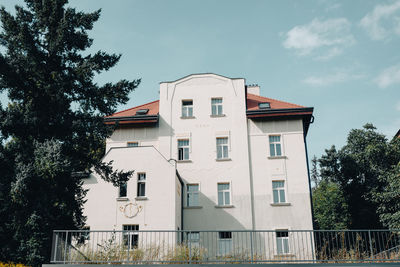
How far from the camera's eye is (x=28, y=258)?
45.9ft

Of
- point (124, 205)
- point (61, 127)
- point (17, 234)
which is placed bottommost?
point (17, 234)

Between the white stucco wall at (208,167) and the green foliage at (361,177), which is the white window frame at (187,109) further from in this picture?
the green foliage at (361,177)

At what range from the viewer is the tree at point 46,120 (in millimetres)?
14375

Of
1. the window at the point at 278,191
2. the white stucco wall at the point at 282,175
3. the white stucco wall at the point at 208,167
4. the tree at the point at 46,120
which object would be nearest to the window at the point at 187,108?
the white stucco wall at the point at 208,167

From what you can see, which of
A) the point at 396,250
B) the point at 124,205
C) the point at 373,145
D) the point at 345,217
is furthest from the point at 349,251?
the point at 345,217

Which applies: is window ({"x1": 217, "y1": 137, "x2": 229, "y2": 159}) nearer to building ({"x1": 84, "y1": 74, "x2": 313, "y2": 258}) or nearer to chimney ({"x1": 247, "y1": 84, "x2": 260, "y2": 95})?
building ({"x1": 84, "y1": 74, "x2": 313, "y2": 258})

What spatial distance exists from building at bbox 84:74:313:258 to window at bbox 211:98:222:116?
0.19 ft

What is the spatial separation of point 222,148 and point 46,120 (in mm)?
14180

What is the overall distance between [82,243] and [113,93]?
6866 mm

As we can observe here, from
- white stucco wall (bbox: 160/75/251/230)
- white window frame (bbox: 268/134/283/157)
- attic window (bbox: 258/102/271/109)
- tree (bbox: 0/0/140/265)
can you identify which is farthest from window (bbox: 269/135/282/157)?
tree (bbox: 0/0/140/265)

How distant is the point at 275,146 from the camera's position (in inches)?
1105

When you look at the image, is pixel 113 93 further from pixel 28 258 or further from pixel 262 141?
pixel 262 141

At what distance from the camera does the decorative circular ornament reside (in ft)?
76.6

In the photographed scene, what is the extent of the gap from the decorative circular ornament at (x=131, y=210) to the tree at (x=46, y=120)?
5.83m
